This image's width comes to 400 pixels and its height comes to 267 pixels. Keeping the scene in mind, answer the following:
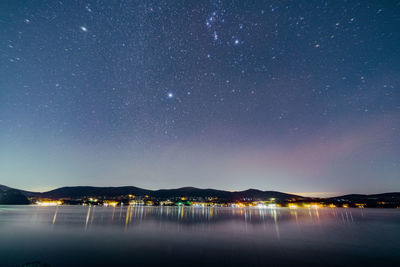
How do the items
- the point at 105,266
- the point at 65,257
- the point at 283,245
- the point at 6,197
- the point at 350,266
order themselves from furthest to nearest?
the point at 6,197, the point at 283,245, the point at 65,257, the point at 350,266, the point at 105,266

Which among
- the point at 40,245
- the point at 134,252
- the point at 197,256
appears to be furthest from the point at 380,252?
the point at 40,245

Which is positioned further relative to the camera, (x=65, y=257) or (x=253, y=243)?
(x=253, y=243)

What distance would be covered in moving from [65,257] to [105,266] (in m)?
4.74

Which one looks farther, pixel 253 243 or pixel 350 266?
pixel 253 243

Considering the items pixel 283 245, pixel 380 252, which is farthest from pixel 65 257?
pixel 380 252

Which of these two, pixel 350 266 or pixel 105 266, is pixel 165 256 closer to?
pixel 105 266

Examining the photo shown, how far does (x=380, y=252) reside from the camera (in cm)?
2045

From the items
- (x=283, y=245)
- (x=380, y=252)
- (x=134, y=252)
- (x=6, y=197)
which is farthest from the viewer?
(x=6, y=197)

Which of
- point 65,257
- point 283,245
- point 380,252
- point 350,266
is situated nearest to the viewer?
point 350,266

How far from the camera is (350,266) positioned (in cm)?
1545

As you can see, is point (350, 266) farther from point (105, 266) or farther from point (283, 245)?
point (105, 266)

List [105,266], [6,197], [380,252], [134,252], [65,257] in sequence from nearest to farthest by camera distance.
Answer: [105,266] → [65,257] → [134,252] → [380,252] → [6,197]

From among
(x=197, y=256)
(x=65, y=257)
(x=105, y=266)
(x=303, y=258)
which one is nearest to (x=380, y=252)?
(x=303, y=258)

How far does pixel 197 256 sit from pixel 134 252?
5.57m
